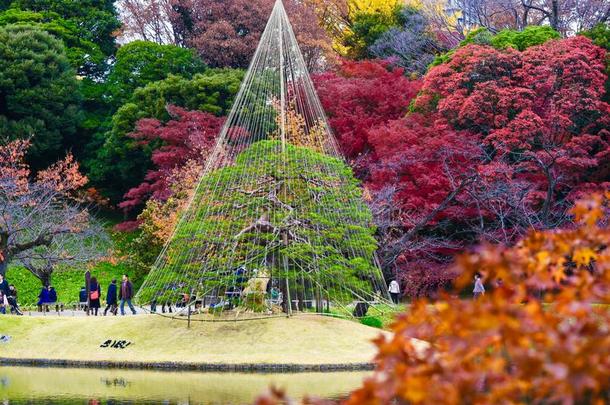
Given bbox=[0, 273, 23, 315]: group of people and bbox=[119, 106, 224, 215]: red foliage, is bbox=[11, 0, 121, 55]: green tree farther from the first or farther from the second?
bbox=[0, 273, 23, 315]: group of people

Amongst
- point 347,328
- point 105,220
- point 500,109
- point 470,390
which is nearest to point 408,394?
point 470,390

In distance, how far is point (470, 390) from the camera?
14.4 ft

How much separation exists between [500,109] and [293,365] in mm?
A: 14615

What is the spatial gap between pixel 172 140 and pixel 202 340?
17419 millimetres

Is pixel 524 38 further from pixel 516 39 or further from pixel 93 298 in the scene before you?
pixel 93 298

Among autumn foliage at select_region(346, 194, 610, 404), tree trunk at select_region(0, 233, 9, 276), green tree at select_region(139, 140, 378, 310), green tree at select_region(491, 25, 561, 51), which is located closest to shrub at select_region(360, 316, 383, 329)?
green tree at select_region(139, 140, 378, 310)

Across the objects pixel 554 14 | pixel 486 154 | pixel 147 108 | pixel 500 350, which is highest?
pixel 554 14

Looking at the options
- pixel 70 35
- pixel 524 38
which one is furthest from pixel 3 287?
pixel 70 35

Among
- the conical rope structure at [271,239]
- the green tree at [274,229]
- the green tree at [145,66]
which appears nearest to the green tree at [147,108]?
the green tree at [145,66]

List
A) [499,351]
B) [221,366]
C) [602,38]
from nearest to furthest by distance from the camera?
[499,351]
[221,366]
[602,38]

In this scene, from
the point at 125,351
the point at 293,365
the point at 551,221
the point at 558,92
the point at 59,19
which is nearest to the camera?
the point at 293,365

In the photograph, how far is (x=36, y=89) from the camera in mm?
37812

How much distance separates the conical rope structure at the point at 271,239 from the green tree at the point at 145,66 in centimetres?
1894

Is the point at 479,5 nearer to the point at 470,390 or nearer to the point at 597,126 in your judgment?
the point at 597,126
